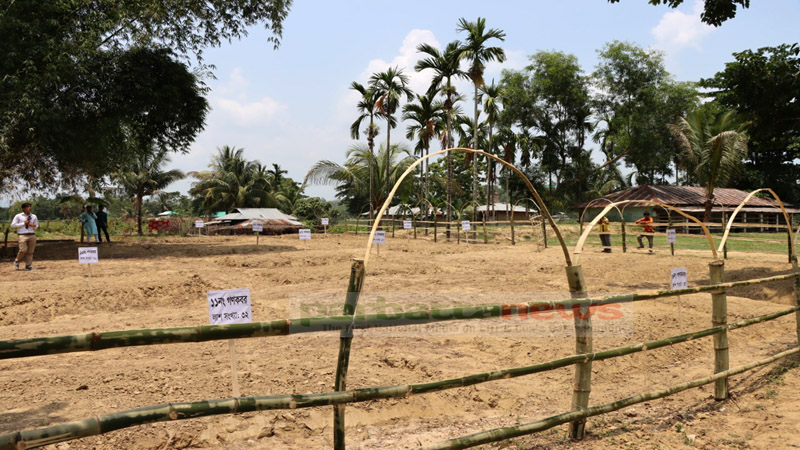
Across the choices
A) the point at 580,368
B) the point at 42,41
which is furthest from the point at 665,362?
the point at 42,41

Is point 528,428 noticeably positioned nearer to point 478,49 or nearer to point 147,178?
point 478,49

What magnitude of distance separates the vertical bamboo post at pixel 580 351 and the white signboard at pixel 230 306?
90.9 inches

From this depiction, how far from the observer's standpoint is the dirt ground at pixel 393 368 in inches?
142

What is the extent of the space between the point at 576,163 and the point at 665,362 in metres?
36.7

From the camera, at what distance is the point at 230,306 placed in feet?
12.6

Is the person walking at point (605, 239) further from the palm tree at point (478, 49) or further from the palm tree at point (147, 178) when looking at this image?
the palm tree at point (147, 178)

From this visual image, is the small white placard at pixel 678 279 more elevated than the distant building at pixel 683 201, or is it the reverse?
the distant building at pixel 683 201

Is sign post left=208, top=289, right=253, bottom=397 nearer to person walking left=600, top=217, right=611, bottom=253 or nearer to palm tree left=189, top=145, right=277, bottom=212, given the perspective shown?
person walking left=600, top=217, right=611, bottom=253

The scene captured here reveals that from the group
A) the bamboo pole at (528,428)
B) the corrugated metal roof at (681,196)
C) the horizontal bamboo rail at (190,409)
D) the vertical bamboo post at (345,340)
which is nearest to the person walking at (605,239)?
the bamboo pole at (528,428)

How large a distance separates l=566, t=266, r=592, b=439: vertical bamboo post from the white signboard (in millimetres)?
2308

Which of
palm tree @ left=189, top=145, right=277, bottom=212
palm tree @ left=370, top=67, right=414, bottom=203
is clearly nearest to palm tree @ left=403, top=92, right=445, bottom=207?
palm tree @ left=370, top=67, right=414, bottom=203

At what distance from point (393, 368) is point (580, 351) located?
1909 millimetres

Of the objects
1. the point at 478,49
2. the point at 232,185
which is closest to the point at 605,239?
the point at 478,49

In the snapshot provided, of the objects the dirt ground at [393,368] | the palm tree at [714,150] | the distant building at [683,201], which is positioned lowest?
the dirt ground at [393,368]
